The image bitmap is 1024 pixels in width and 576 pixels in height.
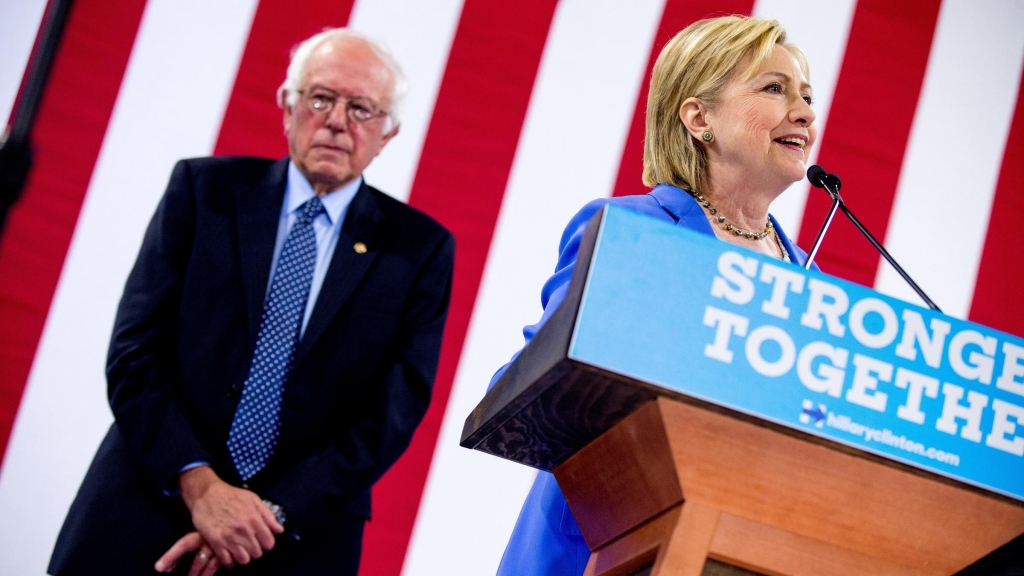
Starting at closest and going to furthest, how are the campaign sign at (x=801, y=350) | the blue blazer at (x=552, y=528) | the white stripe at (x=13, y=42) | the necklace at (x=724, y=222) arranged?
1. the campaign sign at (x=801, y=350)
2. the blue blazer at (x=552, y=528)
3. the necklace at (x=724, y=222)
4. the white stripe at (x=13, y=42)

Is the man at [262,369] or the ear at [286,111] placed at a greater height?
the ear at [286,111]

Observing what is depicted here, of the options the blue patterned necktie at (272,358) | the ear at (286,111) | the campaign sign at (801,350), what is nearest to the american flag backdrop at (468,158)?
the ear at (286,111)

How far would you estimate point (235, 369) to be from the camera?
5.64 ft

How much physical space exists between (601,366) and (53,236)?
6.71 ft

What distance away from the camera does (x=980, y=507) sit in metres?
0.72

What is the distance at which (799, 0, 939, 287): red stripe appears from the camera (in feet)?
8.34

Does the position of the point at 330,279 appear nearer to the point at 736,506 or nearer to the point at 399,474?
the point at 399,474

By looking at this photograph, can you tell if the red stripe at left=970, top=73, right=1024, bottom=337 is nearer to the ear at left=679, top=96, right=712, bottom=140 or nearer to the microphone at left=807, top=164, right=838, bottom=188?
the microphone at left=807, top=164, right=838, bottom=188

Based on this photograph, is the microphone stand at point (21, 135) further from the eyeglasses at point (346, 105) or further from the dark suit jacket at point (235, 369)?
the eyeglasses at point (346, 105)

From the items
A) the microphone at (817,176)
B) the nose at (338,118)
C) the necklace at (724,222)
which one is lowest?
the necklace at (724,222)

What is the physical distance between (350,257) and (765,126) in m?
0.81

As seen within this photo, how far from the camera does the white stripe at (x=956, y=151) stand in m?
2.56

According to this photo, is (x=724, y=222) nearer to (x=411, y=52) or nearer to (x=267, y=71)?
(x=411, y=52)

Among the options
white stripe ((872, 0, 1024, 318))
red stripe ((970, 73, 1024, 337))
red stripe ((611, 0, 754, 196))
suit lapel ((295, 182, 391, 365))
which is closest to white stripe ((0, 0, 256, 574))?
suit lapel ((295, 182, 391, 365))
